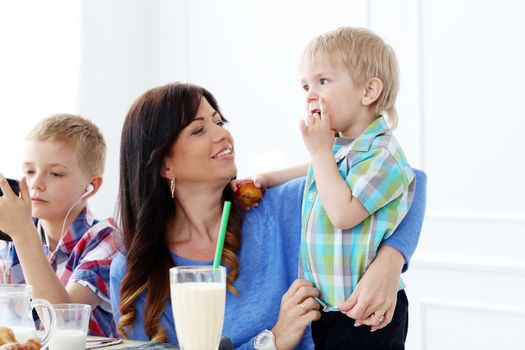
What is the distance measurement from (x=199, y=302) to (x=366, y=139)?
627 mm

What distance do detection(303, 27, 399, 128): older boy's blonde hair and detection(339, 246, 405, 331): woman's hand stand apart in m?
0.39

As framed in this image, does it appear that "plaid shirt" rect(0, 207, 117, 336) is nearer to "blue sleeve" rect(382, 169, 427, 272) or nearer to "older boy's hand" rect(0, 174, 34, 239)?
"older boy's hand" rect(0, 174, 34, 239)

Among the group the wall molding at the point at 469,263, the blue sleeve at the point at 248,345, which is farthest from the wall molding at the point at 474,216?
the blue sleeve at the point at 248,345

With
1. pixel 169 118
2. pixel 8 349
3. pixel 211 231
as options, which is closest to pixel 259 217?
pixel 211 231

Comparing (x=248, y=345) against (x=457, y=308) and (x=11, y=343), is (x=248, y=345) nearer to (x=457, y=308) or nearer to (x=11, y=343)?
(x=11, y=343)

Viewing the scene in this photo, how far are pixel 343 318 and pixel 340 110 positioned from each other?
480mm

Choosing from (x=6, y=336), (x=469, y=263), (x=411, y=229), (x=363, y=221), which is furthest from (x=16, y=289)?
(x=469, y=263)

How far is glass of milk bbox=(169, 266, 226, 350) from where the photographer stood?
4.32ft

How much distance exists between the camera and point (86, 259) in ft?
6.87

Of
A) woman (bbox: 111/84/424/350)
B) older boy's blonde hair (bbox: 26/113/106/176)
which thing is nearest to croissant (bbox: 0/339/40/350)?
woman (bbox: 111/84/424/350)

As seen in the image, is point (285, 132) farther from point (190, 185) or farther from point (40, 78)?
point (190, 185)

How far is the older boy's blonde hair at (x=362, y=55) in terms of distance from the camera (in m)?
1.79

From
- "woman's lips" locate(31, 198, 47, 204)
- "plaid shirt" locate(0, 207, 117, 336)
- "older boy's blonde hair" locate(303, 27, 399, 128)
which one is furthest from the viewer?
"woman's lips" locate(31, 198, 47, 204)

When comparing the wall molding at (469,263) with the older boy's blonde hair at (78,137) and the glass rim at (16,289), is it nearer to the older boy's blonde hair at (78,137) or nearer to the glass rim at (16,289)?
the older boy's blonde hair at (78,137)
